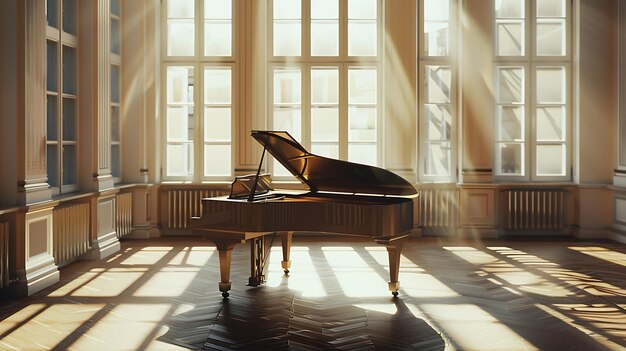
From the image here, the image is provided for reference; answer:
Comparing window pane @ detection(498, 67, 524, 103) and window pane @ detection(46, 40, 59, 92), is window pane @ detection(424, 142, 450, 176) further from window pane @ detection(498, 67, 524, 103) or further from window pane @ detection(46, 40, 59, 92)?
window pane @ detection(46, 40, 59, 92)

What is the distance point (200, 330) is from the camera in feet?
13.4

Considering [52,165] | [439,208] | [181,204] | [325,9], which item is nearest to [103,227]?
[52,165]

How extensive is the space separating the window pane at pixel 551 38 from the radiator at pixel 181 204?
469 centimetres

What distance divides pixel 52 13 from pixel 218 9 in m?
2.85

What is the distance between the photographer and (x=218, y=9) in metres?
8.48

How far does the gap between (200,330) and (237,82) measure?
4.78m

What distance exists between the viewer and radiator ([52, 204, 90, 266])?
5852 millimetres

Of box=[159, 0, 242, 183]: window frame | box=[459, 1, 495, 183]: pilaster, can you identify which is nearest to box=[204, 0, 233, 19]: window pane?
box=[159, 0, 242, 183]: window frame

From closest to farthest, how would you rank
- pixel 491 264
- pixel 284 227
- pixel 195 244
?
1. pixel 284 227
2. pixel 491 264
3. pixel 195 244

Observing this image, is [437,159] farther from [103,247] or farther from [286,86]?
[103,247]

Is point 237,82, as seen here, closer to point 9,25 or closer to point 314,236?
point 314,236

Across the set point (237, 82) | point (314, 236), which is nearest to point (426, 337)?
point (314, 236)

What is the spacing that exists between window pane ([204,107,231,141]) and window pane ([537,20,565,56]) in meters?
4.12

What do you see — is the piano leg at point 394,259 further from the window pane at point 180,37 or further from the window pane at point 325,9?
the window pane at point 180,37
